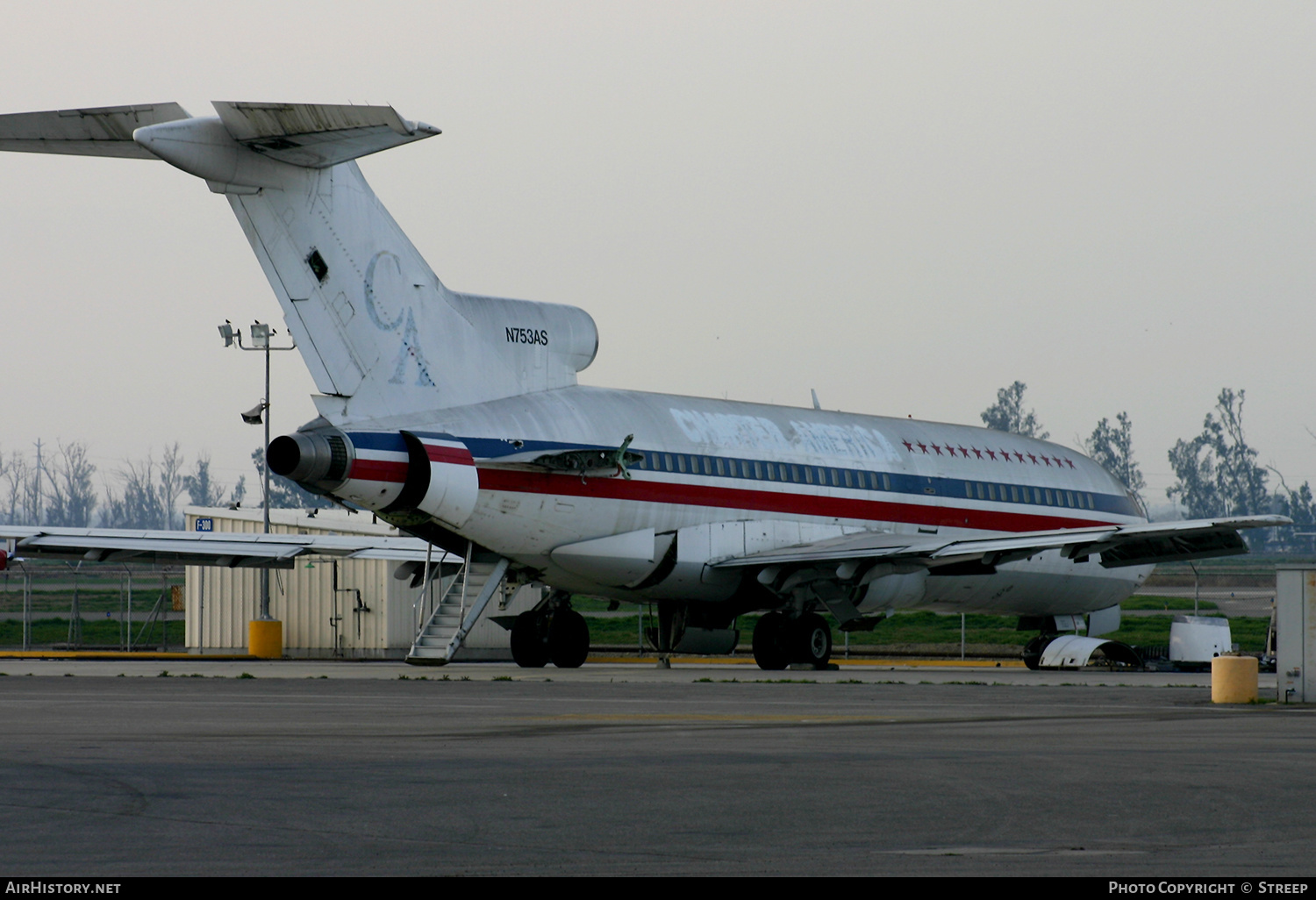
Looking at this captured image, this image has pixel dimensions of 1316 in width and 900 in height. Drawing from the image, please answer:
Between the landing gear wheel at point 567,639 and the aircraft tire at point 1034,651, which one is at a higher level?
the landing gear wheel at point 567,639

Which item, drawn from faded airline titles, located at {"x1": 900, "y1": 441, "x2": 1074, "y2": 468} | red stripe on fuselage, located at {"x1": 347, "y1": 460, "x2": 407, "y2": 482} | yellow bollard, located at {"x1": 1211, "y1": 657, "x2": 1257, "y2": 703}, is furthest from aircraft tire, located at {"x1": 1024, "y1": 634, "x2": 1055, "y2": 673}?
red stripe on fuselage, located at {"x1": 347, "y1": 460, "x2": 407, "y2": 482}

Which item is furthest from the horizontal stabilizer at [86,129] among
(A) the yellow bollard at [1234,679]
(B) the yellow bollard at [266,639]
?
(B) the yellow bollard at [266,639]

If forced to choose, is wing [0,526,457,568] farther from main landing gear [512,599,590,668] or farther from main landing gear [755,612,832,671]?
main landing gear [755,612,832,671]

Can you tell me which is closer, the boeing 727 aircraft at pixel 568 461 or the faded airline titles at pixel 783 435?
the boeing 727 aircraft at pixel 568 461

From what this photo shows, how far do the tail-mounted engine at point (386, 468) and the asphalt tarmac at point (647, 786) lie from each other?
433 cm

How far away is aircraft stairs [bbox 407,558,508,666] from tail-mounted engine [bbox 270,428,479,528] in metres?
1.53

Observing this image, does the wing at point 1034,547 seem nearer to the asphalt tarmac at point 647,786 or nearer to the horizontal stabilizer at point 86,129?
the asphalt tarmac at point 647,786

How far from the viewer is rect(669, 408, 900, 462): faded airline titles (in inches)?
1118

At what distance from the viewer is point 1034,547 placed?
2636 cm

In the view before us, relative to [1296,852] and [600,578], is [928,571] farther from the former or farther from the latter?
[1296,852]

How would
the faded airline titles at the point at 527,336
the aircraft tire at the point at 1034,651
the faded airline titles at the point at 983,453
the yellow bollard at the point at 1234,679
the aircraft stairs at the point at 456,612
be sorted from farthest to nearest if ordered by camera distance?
the aircraft tire at the point at 1034,651
the faded airline titles at the point at 983,453
the faded airline titles at the point at 527,336
the aircraft stairs at the point at 456,612
the yellow bollard at the point at 1234,679

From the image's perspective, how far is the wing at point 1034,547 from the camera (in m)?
26.0

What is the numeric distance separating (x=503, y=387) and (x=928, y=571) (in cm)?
882

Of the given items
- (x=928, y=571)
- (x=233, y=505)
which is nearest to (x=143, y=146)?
(x=928, y=571)
